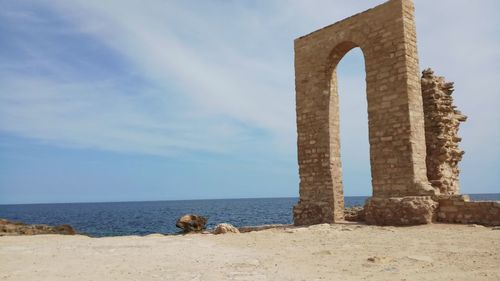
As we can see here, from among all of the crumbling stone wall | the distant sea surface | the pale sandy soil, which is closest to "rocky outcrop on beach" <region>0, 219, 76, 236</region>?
the pale sandy soil

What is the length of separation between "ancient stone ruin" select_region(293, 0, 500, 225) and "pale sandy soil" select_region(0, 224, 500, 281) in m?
1.50

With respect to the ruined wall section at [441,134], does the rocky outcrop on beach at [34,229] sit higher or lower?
lower

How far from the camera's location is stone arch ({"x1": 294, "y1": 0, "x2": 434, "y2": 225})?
10.2m

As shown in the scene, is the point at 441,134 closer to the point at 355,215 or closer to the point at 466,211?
the point at 466,211

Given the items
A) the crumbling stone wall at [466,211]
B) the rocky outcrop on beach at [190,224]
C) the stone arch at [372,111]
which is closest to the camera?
the crumbling stone wall at [466,211]

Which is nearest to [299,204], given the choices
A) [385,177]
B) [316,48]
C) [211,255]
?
[385,177]

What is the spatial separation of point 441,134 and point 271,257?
8320 mm

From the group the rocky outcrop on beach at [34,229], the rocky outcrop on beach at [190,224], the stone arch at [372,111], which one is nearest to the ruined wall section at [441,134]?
the stone arch at [372,111]

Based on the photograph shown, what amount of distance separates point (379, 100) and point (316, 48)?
9.59 feet

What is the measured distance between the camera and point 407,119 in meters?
10.2

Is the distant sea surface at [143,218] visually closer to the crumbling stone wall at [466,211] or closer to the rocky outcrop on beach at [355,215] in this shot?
the rocky outcrop on beach at [355,215]

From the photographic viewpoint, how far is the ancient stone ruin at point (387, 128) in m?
9.77

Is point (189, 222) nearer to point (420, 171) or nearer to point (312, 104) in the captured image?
point (312, 104)

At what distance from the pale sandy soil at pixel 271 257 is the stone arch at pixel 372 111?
2344 mm
